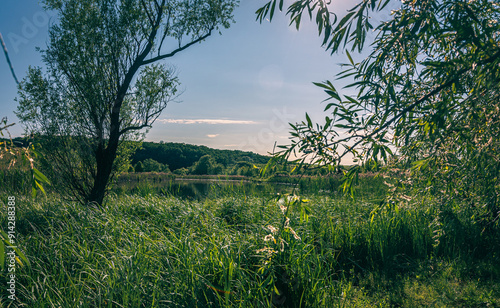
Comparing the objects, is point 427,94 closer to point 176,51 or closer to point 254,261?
point 254,261

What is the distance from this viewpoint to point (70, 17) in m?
6.50

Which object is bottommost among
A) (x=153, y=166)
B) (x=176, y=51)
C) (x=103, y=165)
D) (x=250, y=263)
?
(x=250, y=263)

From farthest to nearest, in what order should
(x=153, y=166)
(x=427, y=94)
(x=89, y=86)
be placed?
1. (x=153, y=166)
2. (x=89, y=86)
3. (x=427, y=94)

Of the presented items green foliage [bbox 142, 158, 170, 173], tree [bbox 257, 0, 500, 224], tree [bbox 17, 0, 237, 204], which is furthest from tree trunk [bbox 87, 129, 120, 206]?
green foliage [bbox 142, 158, 170, 173]

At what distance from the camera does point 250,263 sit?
336cm

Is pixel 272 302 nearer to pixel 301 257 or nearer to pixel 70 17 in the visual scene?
pixel 301 257

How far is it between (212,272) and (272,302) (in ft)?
2.21

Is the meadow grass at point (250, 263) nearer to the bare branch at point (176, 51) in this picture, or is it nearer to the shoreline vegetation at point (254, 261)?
the shoreline vegetation at point (254, 261)

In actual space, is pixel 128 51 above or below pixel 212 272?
above

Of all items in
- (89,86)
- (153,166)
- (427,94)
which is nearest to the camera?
(427,94)

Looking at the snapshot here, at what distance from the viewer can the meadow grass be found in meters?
2.72

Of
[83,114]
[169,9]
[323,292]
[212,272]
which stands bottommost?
[323,292]

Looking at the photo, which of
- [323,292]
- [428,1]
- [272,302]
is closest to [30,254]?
[272,302]

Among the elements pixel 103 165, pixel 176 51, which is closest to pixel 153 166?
pixel 103 165
